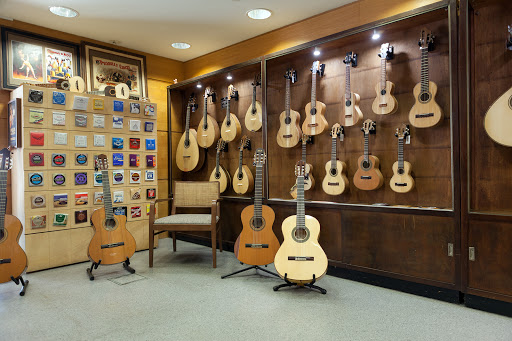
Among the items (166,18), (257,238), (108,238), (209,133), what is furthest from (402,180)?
(166,18)

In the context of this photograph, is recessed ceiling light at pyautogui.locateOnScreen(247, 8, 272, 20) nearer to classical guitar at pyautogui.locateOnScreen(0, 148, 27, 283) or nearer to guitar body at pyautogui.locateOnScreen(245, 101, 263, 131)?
guitar body at pyautogui.locateOnScreen(245, 101, 263, 131)

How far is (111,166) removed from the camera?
4.12m

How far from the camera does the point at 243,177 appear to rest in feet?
13.9

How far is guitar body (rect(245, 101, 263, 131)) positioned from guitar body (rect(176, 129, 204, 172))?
3.31 ft

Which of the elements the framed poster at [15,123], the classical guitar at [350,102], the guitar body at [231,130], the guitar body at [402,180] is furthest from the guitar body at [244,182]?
the framed poster at [15,123]

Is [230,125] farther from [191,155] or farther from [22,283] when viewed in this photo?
[22,283]

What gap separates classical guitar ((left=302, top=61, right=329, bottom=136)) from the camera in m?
3.49

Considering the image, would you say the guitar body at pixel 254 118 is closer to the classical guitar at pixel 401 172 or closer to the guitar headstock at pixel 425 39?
the classical guitar at pixel 401 172

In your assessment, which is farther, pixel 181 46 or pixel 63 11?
pixel 181 46

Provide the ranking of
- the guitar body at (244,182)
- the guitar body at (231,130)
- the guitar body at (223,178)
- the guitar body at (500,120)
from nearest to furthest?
the guitar body at (500,120) < the guitar body at (244,182) < the guitar body at (231,130) < the guitar body at (223,178)

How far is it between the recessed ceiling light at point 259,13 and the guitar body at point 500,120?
2.45 meters

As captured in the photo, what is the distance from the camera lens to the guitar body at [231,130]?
436 cm

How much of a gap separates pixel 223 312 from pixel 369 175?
1.77 metres

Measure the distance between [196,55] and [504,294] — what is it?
4.77 meters
